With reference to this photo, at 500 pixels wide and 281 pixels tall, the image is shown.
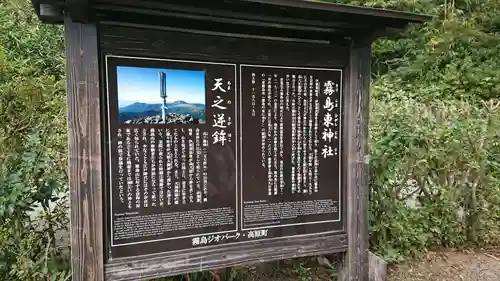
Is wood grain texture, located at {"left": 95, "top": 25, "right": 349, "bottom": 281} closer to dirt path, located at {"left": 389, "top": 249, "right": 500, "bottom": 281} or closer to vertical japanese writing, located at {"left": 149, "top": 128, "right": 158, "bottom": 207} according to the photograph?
vertical japanese writing, located at {"left": 149, "top": 128, "right": 158, "bottom": 207}

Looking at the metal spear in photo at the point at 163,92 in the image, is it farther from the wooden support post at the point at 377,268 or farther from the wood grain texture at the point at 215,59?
the wooden support post at the point at 377,268

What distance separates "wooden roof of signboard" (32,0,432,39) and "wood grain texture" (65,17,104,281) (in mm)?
149

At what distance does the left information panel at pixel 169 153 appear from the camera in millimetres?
2436

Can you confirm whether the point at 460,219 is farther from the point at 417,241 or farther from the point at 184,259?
the point at 184,259

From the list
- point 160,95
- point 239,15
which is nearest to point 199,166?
point 160,95

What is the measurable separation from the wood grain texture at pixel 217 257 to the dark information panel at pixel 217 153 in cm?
5

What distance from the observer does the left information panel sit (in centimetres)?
244

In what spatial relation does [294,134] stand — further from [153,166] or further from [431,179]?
[431,179]

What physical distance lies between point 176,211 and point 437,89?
8233 mm

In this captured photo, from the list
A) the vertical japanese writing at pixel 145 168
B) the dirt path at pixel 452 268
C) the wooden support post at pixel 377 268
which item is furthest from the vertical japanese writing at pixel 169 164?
the dirt path at pixel 452 268

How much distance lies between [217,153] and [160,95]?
20.7 inches

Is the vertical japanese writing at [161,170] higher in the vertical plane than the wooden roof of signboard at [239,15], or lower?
lower

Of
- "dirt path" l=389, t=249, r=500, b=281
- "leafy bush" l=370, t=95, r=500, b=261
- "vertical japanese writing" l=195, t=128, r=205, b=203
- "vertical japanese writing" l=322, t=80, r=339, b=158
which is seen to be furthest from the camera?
"leafy bush" l=370, t=95, r=500, b=261

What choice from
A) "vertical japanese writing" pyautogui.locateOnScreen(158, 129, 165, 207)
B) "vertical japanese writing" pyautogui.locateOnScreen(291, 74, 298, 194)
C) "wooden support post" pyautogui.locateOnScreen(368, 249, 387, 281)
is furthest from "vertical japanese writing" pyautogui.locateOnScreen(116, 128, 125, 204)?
"wooden support post" pyautogui.locateOnScreen(368, 249, 387, 281)
